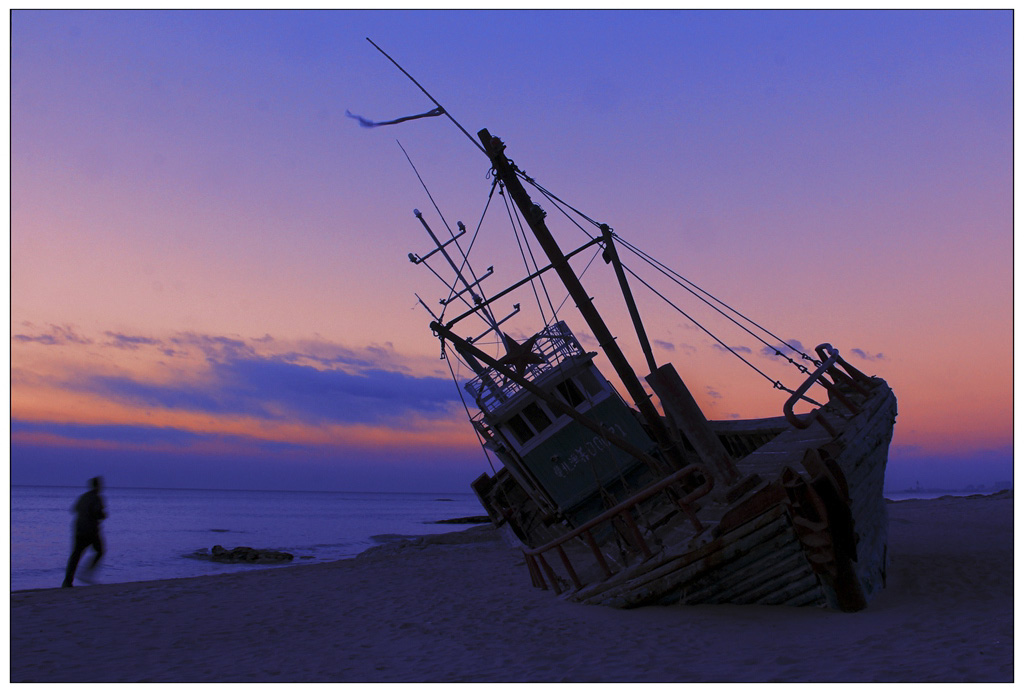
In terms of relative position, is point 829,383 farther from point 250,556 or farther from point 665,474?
point 250,556

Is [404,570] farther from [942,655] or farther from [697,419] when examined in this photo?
[942,655]

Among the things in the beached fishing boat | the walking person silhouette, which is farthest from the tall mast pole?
the walking person silhouette

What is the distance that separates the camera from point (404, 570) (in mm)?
15422

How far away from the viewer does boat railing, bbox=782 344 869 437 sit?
343 inches

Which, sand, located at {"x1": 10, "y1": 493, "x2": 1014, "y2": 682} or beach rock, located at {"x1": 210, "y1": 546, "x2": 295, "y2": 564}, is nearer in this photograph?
sand, located at {"x1": 10, "y1": 493, "x2": 1014, "y2": 682}

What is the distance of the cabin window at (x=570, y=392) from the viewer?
1455 centimetres

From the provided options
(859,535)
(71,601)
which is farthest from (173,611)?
(859,535)

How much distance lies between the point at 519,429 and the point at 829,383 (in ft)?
19.9

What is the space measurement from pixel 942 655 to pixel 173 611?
9.17 meters

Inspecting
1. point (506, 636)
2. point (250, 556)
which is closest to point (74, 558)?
point (506, 636)

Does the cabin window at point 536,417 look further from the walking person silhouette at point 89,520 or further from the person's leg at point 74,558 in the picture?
the person's leg at point 74,558

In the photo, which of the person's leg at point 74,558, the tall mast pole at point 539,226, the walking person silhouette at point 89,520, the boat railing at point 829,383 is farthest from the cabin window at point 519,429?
the person's leg at point 74,558

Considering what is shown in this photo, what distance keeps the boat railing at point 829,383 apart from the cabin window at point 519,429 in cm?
531

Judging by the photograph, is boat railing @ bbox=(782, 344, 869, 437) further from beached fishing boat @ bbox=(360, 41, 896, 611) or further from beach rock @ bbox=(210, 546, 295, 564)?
beach rock @ bbox=(210, 546, 295, 564)
